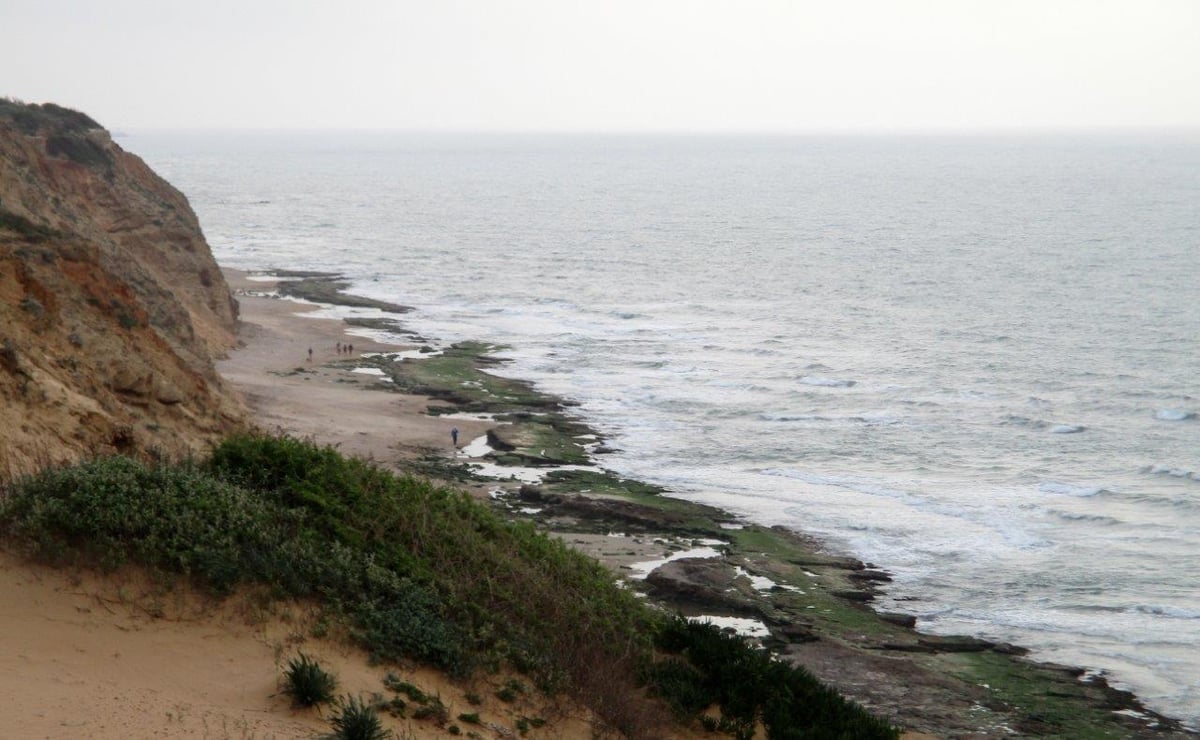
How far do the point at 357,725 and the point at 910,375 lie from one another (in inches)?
1786

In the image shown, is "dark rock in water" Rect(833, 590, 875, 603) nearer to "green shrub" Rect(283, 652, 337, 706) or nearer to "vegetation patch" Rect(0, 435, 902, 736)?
"vegetation patch" Rect(0, 435, 902, 736)

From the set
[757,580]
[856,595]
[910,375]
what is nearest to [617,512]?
[757,580]

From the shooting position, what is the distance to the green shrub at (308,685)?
11578 mm

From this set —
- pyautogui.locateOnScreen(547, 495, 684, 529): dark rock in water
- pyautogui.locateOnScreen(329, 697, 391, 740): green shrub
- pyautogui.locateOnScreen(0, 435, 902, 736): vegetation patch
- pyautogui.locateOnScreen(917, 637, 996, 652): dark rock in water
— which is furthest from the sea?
pyautogui.locateOnScreen(329, 697, 391, 740): green shrub

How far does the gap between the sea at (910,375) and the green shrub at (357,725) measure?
667 inches

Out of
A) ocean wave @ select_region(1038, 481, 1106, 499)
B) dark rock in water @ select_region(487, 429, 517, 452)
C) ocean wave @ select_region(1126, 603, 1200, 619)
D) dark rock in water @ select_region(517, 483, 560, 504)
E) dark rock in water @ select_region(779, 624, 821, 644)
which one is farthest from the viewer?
dark rock in water @ select_region(487, 429, 517, 452)

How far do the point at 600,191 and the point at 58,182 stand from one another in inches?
5786

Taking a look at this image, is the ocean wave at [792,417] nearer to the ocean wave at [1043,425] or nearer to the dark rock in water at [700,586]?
the ocean wave at [1043,425]

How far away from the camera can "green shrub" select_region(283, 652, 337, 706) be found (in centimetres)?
1158

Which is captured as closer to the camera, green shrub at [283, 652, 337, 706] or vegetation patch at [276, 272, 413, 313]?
green shrub at [283, 652, 337, 706]

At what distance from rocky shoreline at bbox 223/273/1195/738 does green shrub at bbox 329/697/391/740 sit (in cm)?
1198

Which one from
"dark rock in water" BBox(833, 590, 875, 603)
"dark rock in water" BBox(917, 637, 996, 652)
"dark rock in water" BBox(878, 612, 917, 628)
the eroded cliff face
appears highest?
the eroded cliff face

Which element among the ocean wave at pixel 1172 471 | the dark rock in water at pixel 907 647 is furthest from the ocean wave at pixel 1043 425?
the dark rock in water at pixel 907 647

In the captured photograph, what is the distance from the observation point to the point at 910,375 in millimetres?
53312
